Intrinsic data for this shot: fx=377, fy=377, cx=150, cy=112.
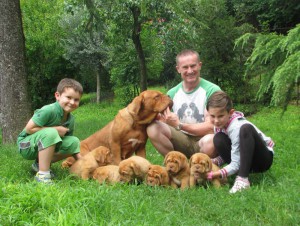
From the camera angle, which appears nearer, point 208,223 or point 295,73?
point 208,223

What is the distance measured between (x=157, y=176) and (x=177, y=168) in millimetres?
249

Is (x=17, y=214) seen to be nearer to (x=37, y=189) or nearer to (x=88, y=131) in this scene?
(x=37, y=189)

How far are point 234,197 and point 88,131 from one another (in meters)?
6.61

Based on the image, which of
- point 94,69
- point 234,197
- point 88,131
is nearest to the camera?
point 234,197

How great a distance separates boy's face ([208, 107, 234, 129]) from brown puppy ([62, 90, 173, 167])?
0.80 m

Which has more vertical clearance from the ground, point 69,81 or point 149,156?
point 69,81

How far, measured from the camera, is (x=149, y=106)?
16.7ft

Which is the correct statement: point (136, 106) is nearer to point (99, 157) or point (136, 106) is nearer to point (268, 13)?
point (99, 157)

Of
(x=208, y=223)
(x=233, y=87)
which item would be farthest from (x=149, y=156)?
(x=233, y=87)

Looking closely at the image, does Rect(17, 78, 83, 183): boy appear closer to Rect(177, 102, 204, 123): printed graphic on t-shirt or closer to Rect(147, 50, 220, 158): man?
Rect(147, 50, 220, 158): man

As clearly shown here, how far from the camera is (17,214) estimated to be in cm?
295

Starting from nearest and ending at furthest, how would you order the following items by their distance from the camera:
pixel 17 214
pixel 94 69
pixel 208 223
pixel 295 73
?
pixel 17 214 < pixel 208 223 < pixel 295 73 < pixel 94 69

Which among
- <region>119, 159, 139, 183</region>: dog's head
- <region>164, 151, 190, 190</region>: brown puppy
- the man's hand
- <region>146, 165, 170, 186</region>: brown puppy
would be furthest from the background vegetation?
<region>119, 159, 139, 183</region>: dog's head

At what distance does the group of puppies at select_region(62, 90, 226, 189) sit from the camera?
4.35m
